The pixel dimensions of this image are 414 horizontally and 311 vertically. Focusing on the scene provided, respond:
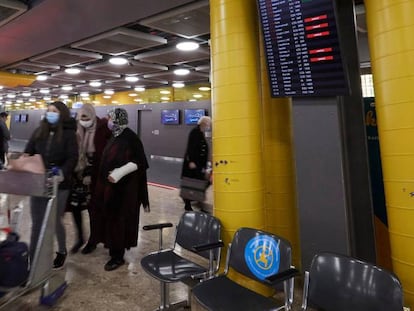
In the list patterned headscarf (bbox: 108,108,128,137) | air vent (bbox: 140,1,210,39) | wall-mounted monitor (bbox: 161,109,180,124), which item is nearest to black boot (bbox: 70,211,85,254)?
patterned headscarf (bbox: 108,108,128,137)

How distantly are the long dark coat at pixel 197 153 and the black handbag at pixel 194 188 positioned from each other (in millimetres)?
86

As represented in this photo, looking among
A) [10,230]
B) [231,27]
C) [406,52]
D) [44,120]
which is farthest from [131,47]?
[406,52]

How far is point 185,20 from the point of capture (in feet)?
13.0

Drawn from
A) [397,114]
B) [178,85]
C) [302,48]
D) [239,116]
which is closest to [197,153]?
[239,116]

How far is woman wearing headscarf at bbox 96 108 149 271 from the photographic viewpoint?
282 centimetres

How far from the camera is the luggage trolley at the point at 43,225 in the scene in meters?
2.08

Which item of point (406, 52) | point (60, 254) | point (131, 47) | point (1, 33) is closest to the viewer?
point (406, 52)

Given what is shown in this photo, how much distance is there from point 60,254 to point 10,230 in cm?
82

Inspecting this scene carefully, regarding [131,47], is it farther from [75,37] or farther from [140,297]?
[140,297]

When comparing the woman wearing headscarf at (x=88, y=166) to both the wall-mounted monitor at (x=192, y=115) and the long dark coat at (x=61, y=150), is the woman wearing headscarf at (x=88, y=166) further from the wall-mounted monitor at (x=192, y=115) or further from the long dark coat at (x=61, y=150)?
the wall-mounted monitor at (x=192, y=115)

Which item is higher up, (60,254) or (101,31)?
(101,31)

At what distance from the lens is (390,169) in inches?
64.1

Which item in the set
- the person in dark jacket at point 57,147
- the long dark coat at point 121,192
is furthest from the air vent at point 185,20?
the person in dark jacket at point 57,147

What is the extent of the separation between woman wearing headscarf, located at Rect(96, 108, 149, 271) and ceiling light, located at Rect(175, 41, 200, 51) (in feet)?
9.08
